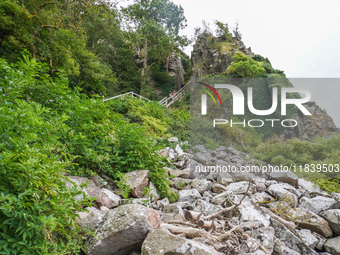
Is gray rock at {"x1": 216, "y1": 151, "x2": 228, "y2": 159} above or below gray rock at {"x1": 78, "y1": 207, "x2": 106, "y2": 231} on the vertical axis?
below

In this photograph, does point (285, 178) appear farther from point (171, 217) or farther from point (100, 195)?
point (100, 195)

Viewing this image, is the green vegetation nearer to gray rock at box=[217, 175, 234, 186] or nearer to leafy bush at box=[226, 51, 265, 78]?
gray rock at box=[217, 175, 234, 186]

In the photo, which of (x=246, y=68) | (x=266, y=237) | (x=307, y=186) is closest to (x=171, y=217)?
(x=266, y=237)

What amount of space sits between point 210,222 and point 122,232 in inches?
46.0

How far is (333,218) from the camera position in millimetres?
3664

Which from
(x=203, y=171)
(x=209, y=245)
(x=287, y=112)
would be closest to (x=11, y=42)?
(x=203, y=171)

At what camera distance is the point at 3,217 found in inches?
54.4

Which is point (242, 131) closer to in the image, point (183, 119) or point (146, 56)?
point (183, 119)

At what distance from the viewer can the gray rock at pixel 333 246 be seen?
3.10 m

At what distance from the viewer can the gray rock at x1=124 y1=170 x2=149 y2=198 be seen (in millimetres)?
3295

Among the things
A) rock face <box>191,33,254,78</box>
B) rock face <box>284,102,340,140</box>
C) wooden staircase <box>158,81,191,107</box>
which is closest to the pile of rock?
rock face <box>284,102,340,140</box>

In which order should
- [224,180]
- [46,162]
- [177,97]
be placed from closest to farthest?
[46,162] < [224,180] < [177,97]

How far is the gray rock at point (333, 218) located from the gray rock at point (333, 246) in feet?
1.07

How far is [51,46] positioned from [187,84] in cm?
1664
